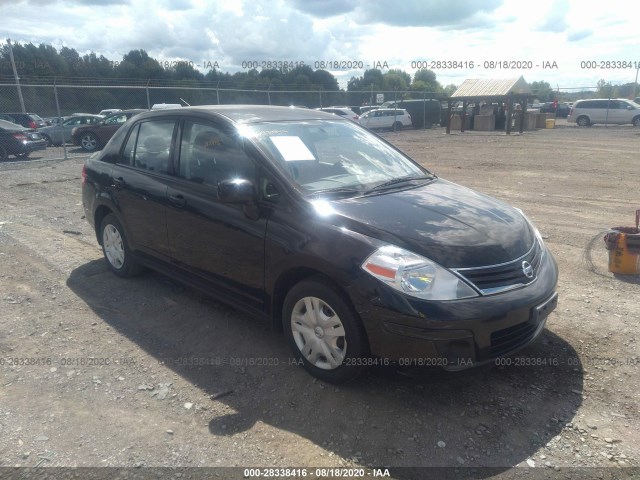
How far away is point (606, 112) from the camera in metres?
32.7

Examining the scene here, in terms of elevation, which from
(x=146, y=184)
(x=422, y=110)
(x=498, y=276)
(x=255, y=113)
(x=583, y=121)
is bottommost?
(x=583, y=121)

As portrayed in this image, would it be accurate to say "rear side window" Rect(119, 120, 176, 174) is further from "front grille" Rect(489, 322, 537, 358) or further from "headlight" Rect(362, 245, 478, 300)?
"front grille" Rect(489, 322, 537, 358)

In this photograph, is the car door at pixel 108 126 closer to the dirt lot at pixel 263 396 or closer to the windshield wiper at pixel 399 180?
the dirt lot at pixel 263 396

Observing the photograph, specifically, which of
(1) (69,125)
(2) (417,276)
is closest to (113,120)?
(1) (69,125)

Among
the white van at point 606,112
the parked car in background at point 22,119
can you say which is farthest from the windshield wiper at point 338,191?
the white van at point 606,112

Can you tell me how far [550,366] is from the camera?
12.0ft

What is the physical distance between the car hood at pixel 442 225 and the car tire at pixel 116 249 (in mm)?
2673

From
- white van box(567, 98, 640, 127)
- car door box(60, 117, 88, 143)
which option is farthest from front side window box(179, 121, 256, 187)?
white van box(567, 98, 640, 127)

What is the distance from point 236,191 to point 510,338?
1979mm

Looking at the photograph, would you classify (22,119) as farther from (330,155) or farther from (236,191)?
(236,191)

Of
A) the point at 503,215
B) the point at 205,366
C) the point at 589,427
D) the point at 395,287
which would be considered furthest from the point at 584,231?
the point at 205,366

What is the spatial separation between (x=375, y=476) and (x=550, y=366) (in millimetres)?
1676

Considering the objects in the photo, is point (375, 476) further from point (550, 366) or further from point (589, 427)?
point (550, 366)

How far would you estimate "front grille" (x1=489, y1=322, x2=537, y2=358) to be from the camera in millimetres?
3053
